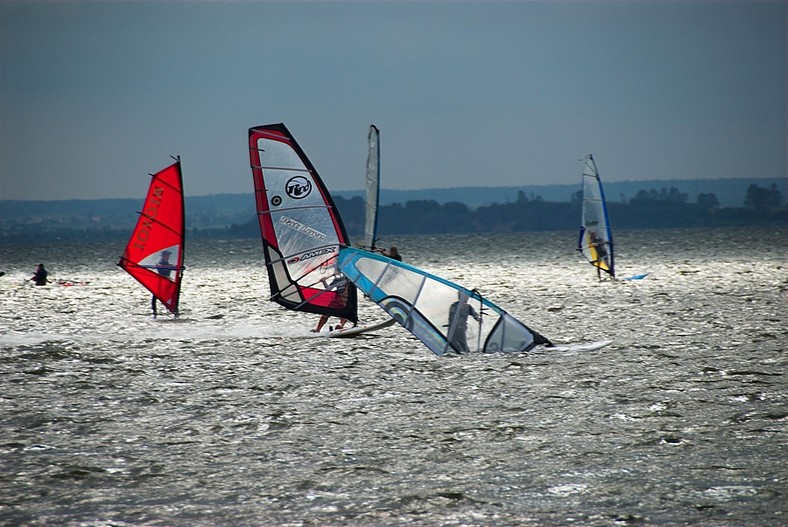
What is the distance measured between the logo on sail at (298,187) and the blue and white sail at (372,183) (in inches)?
29.5

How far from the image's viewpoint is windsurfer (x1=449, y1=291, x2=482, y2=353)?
32.4 ft

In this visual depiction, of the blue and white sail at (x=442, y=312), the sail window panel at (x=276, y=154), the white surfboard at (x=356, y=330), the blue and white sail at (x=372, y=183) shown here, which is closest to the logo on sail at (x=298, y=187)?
the sail window panel at (x=276, y=154)

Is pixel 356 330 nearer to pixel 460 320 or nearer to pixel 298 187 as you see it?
pixel 298 187

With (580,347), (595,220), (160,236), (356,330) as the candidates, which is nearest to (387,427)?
(580,347)

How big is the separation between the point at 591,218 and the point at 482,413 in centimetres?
1417

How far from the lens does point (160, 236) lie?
1343 centimetres

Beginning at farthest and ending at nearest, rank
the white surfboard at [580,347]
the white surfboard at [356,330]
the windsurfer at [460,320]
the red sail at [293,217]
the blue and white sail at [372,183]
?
the white surfboard at [356,330] → the red sail at [293,217] → the blue and white sail at [372,183] → the white surfboard at [580,347] → the windsurfer at [460,320]

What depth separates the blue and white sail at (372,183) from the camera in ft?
35.7

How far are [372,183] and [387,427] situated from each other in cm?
477

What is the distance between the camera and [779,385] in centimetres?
794

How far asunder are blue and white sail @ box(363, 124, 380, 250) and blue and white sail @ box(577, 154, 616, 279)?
1045 cm

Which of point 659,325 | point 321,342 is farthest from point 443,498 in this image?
point 659,325

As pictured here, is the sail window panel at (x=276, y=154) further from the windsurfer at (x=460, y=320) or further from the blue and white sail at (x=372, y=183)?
the windsurfer at (x=460, y=320)

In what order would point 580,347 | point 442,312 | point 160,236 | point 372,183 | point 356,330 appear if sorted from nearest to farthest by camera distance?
point 442,312 < point 580,347 < point 372,183 < point 356,330 < point 160,236
